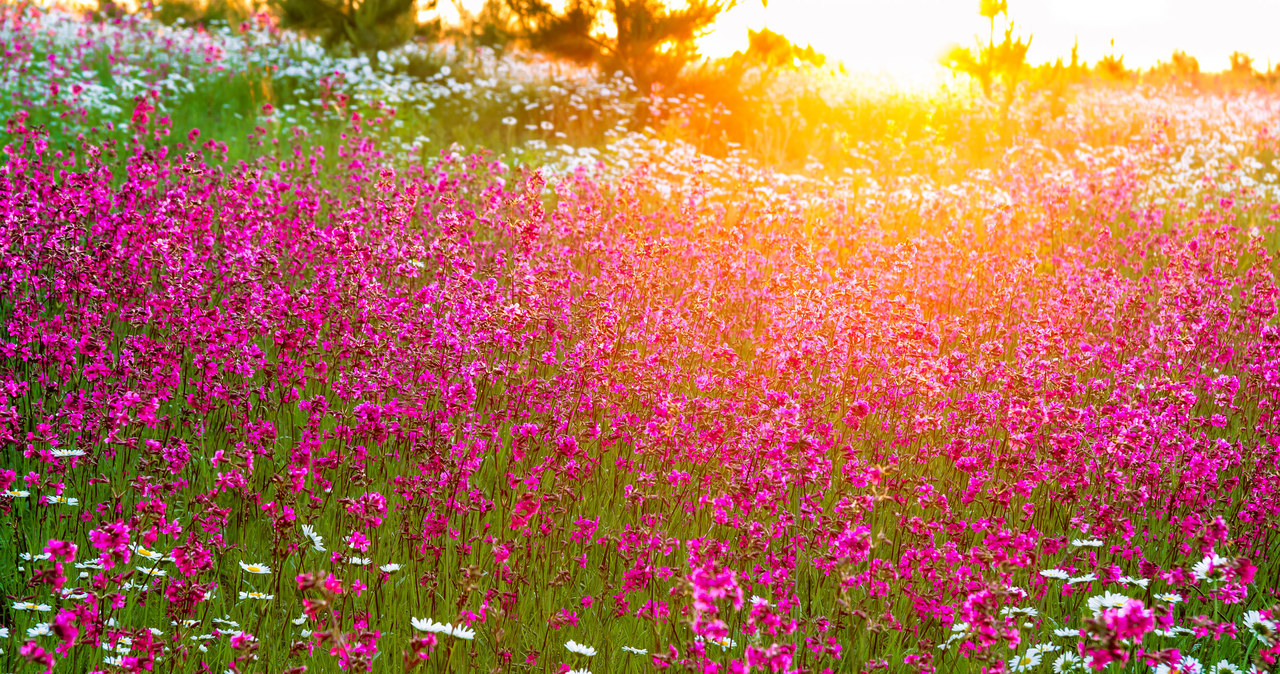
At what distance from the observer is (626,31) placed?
20.7 meters

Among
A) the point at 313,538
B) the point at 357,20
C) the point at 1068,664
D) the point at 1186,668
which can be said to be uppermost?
the point at 357,20

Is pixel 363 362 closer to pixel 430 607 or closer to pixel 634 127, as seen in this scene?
pixel 430 607

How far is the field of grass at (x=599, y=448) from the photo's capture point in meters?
3.71

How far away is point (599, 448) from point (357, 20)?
17615 mm

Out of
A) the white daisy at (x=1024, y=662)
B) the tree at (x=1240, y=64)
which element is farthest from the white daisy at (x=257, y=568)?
the tree at (x=1240, y=64)

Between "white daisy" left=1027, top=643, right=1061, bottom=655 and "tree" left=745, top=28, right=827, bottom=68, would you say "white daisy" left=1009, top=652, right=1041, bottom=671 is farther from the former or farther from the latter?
"tree" left=745, top=28, right=827, bottom=68

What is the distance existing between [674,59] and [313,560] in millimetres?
17673

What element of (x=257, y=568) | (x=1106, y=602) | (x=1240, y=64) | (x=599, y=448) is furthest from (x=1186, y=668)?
(x=1240, y=64)

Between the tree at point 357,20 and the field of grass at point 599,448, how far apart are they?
12.2 meters

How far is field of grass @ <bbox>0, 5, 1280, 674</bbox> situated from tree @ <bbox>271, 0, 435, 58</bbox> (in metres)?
12.2

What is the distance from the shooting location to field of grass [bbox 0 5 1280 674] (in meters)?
3.71

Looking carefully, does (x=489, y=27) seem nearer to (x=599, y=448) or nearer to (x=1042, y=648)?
(x=599, y=448)

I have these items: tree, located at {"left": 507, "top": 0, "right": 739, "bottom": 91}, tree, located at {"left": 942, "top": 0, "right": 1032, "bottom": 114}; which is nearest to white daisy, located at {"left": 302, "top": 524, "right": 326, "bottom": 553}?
tree, located at {"left": 507, "top": 0, "right": 739, "bottom": 91}

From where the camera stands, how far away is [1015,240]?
425 inches
